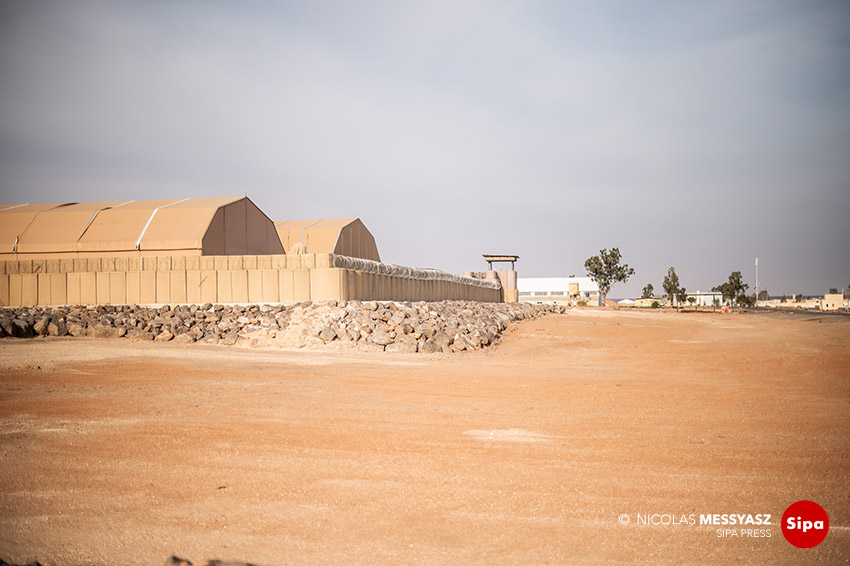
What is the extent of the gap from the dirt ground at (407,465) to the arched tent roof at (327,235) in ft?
73.4

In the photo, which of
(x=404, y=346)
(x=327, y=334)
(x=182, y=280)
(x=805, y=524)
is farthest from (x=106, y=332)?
(x=805, y=524)

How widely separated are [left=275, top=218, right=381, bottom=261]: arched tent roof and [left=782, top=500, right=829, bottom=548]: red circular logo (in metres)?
29.2

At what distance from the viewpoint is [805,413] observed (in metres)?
7.72

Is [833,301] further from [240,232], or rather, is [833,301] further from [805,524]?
[805,524]

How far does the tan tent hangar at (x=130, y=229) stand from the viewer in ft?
74.8

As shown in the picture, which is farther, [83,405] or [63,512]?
[83,405]

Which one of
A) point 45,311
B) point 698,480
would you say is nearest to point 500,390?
point 698,480

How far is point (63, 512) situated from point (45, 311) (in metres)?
17.3

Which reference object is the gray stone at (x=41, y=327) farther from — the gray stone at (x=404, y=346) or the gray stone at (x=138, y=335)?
the gray stone at (x=404, y=346)

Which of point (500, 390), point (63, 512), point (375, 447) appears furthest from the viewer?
point (500, 390)

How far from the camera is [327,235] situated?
3372 cm

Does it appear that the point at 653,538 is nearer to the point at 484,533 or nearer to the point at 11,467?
the point at 484,533

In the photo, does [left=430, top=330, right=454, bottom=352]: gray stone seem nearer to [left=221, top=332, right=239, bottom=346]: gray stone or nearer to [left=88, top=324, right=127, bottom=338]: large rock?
[left=221, top=332, right=239, bottom=346]: gray stone

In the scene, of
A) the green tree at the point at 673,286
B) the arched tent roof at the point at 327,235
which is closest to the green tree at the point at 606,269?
the green tree at the point at 673,286
